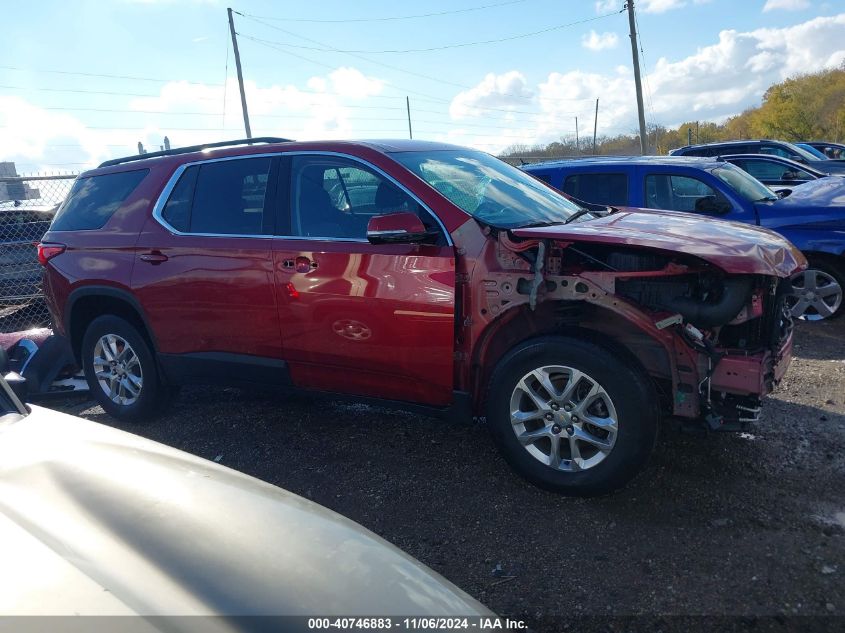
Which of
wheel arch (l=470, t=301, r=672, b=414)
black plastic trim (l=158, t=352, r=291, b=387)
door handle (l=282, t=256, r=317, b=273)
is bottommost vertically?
black plastic trim (l=158, t=352, r=291, b=387)

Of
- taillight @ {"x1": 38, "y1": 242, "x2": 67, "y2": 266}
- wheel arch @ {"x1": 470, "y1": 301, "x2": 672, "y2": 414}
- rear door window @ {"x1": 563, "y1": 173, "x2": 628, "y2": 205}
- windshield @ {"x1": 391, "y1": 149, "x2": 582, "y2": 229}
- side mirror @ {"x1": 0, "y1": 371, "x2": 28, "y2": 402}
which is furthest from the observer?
rear door window @ {"x1": 563, "y1": 173, "x2": 628, "y2": 205}

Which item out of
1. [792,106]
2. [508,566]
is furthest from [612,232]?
[792,106]

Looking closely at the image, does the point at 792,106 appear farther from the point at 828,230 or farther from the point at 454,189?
the point at 454,189

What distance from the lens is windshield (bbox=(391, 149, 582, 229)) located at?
3797 millimetres

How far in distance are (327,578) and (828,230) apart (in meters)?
6.41

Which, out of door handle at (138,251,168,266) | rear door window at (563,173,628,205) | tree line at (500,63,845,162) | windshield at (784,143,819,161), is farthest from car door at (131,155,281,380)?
tree line at (500,63,845,162)

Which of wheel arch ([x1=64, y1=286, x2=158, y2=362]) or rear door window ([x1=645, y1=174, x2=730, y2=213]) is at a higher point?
rear door window ([x1=645, y1=174, x2=730, y2=213])

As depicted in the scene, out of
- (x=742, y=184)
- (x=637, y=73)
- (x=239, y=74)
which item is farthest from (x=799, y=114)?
(x=742, y=184)

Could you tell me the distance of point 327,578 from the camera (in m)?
1.58

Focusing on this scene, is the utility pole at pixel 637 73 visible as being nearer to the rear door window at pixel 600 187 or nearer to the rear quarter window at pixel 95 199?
the rear door window at pixel 600 187

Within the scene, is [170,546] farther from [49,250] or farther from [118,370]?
[49,250]

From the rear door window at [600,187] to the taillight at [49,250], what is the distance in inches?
188

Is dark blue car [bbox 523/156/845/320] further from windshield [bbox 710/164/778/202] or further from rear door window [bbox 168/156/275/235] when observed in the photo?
rear door window [bbox 168/156/275/235]

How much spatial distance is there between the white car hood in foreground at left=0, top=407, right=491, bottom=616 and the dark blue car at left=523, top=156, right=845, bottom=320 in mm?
5301
